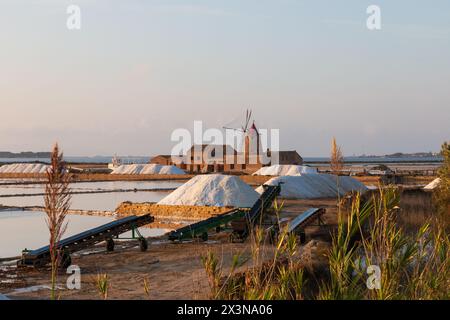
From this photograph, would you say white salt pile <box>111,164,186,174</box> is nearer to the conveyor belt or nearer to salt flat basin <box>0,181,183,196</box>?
salt flat basin <box>0,181,183,196</box>

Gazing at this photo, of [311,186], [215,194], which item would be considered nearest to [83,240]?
[215,194]

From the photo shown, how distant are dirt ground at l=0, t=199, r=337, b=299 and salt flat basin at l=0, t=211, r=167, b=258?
2248 mm

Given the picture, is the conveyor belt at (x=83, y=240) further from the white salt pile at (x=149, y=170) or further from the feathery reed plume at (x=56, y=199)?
the white salt pile at (x=149, y=170)

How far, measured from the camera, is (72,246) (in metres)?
15.1

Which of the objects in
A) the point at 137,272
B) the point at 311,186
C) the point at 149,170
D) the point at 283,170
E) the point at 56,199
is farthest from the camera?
the point at 149,170

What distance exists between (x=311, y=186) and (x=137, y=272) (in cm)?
2973

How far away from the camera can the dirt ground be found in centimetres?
1101

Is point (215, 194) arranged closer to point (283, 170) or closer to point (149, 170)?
point (283, 170)

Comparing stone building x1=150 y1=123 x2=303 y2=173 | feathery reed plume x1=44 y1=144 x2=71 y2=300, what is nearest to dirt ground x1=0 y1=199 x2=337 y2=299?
feathery reed plume x1=44 y1=144 x2=71 y2=300

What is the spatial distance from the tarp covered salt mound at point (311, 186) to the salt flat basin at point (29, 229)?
618 inches

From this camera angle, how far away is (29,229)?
23.1 meters

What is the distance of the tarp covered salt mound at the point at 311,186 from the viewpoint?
39.8 m
